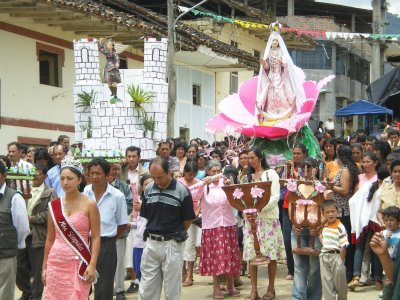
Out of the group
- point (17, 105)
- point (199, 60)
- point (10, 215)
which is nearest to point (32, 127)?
point (17, 105)

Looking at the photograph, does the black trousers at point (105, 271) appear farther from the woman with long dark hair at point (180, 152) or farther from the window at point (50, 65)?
the window at point (50, 65)

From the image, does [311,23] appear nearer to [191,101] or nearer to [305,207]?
[191,101]

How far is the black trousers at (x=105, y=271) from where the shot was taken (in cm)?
799

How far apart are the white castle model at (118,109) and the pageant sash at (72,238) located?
5540 mm

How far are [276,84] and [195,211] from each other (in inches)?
174

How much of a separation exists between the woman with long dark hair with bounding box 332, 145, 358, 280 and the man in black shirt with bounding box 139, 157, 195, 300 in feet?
8.51

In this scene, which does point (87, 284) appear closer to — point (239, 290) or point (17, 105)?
point (239, 290)

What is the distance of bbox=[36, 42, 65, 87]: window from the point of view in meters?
20.3

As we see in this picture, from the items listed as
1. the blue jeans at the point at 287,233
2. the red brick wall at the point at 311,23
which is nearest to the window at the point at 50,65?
the blue jeans at the point at 287,233

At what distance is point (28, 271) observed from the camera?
9.73 metres

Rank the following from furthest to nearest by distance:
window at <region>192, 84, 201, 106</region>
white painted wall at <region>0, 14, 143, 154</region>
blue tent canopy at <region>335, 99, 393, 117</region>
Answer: window at <region>192, 84, 201, 106</region>
blue tent canopy at <region>335, 99, 393, 117</region>
white painted wall at <region>0, 14, 143, 154</region>

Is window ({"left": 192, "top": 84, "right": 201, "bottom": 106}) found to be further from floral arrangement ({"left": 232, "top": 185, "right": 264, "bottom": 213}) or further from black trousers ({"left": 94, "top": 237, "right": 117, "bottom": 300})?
black trousers ({"left": 94, "top": 237, "right": 117, "bottom": 300})

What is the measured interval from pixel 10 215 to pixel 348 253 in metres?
4.46

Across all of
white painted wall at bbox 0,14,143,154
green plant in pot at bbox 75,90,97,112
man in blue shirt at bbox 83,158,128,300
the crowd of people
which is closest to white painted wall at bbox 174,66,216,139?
white painted wall at bbox 0,14,143,154
